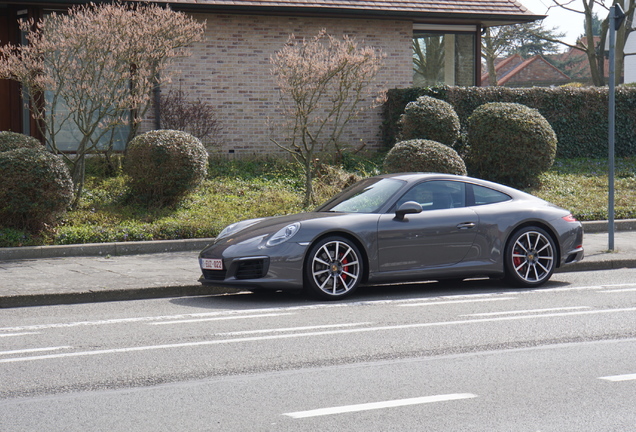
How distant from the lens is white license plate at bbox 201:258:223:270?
864 centimetres

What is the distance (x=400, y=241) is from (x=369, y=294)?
76cm

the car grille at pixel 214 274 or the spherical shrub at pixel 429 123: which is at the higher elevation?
the spherical shrub at pixel 429 123

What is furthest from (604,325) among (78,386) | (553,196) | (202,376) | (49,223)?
(553,196)

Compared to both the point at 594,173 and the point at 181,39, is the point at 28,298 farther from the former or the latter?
the point at 594,173

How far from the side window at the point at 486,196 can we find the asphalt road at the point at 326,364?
1142 mm

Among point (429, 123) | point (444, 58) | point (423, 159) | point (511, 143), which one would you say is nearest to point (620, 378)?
point (423, 159)

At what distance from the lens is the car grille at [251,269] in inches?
333

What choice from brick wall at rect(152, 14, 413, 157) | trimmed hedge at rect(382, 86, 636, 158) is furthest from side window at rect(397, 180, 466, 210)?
brick wall at rect(152, 14, 413, 157)

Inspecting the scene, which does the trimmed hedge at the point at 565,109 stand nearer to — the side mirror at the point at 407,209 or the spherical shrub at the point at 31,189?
the spherical shrub at the point at 31,189

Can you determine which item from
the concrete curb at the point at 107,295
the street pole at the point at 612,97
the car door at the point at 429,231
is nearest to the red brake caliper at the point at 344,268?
the car door at the point at 429,231

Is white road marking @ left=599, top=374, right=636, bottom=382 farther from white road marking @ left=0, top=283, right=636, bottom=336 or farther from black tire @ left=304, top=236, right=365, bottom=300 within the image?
black tire @ left=304, top=236, right=365, bottom=300

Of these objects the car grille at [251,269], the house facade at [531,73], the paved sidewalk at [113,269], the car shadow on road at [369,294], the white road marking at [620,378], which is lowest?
the car shadow on road at [369,294]

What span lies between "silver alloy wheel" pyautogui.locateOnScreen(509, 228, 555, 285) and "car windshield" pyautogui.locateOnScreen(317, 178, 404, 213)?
1516mm

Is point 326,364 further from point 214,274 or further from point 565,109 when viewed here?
point 565,109
